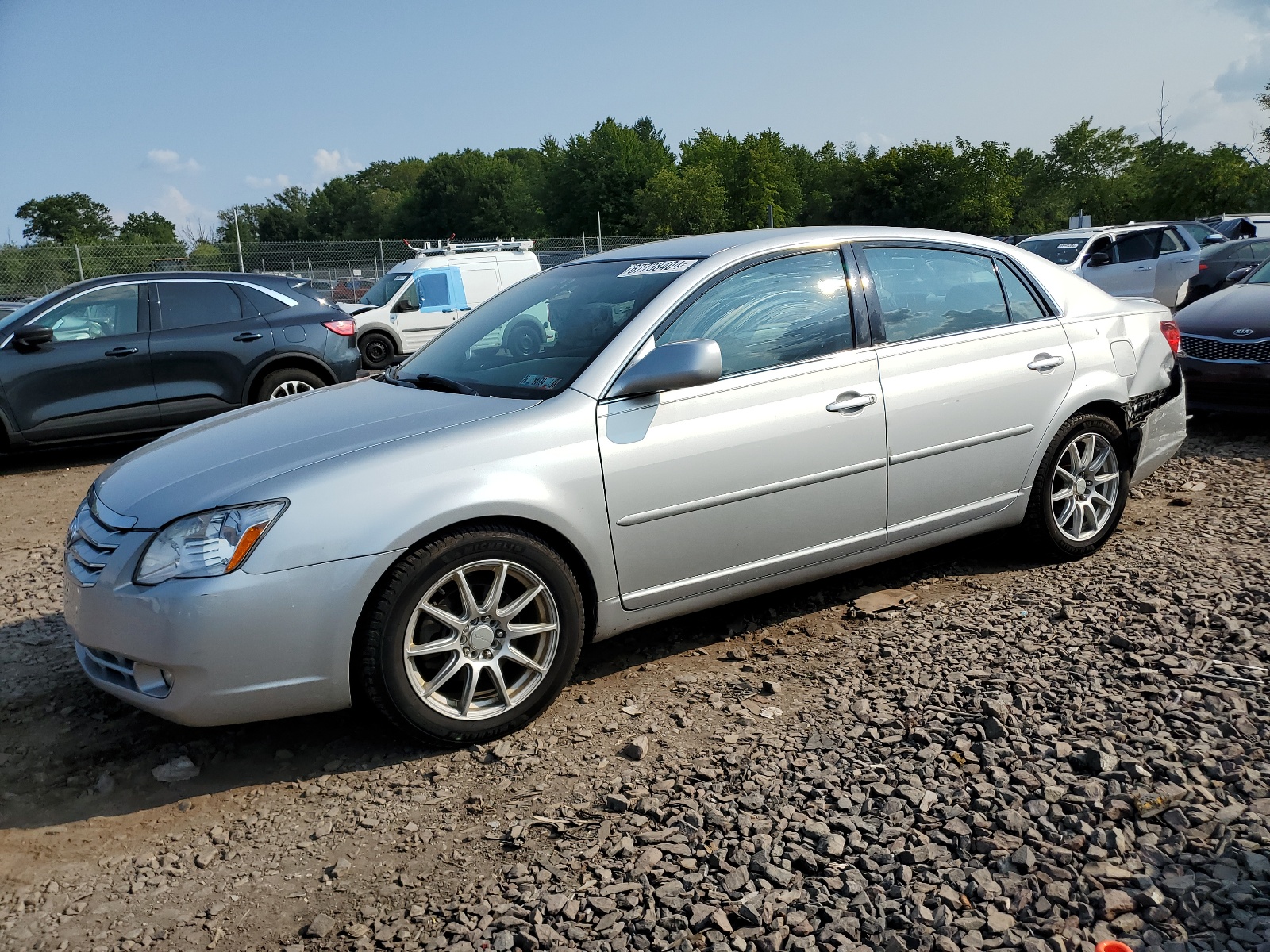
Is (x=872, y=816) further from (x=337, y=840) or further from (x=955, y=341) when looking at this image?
(x=955, y=341)

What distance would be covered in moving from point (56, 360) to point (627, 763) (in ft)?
24.9

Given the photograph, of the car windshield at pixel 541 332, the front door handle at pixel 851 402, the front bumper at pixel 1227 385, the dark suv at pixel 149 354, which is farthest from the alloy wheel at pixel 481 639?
the front bumper at pixel 1227 385

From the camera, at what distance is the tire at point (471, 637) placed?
314 cm

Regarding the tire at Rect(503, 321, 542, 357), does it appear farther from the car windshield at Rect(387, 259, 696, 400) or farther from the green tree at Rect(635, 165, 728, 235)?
the green tree at Rect(635, 165, 728, 235)

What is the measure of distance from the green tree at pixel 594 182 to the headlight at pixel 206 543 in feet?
221

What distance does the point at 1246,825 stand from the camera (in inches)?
104

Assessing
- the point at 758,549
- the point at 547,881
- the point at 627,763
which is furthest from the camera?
the point at 758,549

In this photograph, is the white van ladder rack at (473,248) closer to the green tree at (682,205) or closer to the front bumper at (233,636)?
the front bumper at (233,636)

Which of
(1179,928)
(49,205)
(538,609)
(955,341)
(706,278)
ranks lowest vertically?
(1179,928)

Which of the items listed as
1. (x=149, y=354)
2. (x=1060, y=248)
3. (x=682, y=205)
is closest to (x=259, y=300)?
(x=149, y=354)

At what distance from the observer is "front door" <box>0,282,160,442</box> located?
848 cm

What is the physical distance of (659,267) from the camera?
406 cm

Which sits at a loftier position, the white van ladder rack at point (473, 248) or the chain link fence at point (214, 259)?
the chain link fence at point (214, 259)

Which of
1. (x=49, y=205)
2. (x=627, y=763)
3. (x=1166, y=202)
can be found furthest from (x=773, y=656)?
(x=49, y=205)
